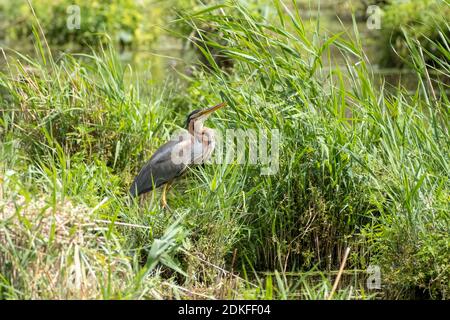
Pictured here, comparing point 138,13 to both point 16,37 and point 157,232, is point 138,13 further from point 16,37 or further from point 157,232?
point 157,232

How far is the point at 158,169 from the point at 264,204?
111cm

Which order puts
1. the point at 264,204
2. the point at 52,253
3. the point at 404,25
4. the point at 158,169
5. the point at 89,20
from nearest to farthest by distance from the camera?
1. the point at 52,253
2. the point at 264,204
3. the point at 158,169
4. the point at 404,25
5. the point at 89,20

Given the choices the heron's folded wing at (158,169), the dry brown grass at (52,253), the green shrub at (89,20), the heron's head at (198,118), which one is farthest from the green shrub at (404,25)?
the dry brown grass at (52,253)

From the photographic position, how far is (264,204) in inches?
228

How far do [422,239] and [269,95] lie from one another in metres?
1.55

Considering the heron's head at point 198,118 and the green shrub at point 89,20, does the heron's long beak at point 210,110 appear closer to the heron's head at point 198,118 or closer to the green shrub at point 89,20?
the heron's head at point 198,118

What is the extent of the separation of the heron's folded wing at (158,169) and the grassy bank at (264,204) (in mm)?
159

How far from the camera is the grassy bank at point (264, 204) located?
470 centimetres

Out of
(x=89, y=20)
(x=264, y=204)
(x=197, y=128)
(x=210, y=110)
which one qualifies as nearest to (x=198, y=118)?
(x=197, y=128)

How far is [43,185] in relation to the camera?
5.29 meters

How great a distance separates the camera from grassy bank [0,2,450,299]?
4.70 metres

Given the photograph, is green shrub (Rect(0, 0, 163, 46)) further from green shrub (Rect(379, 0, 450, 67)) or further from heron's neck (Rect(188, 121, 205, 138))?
heron's neck (Rect(188, 121, 205, 138))

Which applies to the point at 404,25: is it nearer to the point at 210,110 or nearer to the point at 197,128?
the point at 197,128
